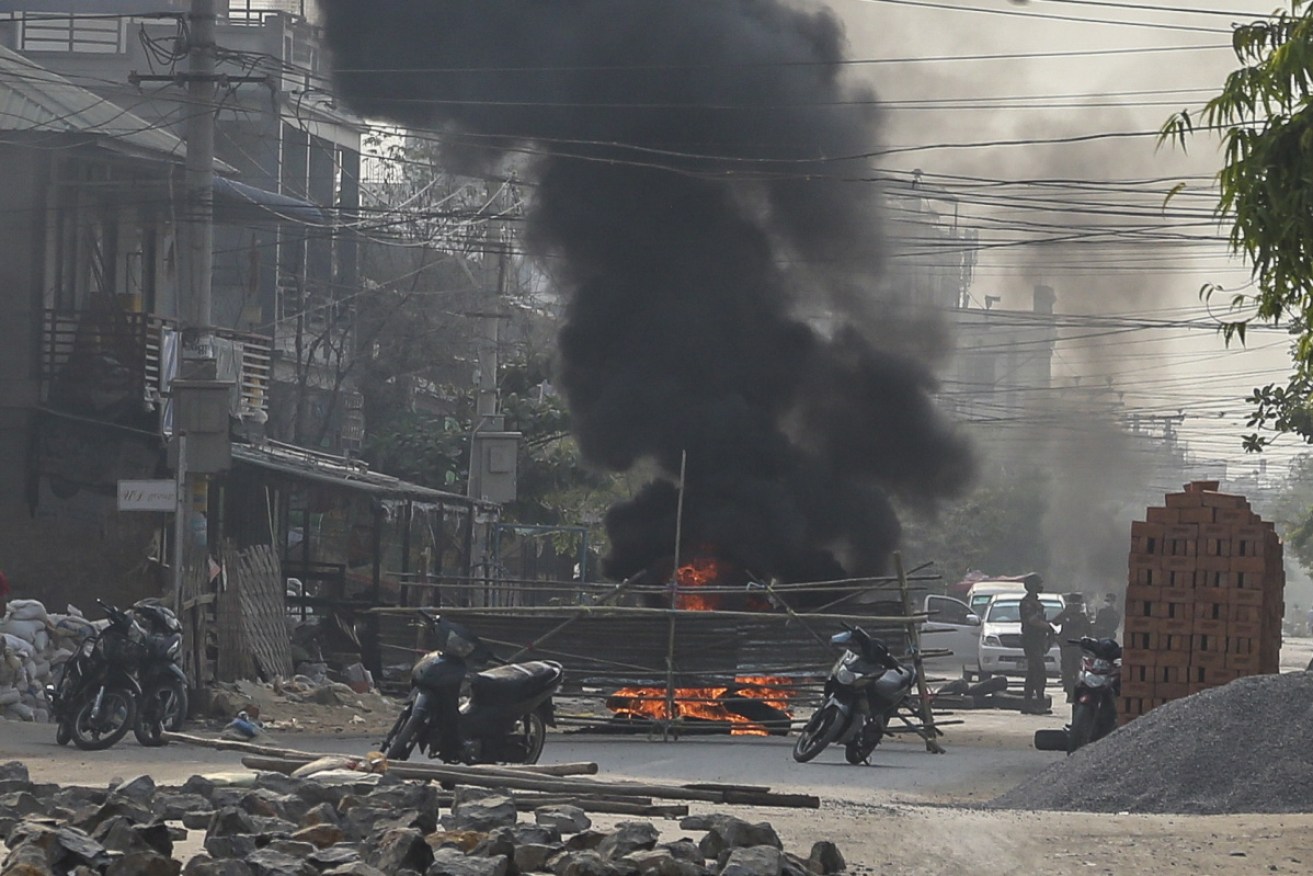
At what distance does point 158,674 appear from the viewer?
15.3 meters

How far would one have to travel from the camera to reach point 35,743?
49.8ft

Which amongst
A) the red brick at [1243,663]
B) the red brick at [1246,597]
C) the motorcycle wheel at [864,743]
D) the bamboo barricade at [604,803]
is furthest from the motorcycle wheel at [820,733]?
the bamboo barricade at [604,803]

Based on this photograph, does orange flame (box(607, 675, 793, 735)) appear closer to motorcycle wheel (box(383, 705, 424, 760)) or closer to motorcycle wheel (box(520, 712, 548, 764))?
motorcycle wheel (box(520, 712, 548, 764))

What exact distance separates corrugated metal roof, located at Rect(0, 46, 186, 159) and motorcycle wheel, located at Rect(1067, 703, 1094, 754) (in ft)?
48.8

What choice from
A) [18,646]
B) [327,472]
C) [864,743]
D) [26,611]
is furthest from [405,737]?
[327,472]

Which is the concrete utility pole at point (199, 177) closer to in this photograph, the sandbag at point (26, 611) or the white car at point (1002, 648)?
the sandbag at point (26, 611)

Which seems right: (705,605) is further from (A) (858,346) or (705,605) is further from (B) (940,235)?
(B) (940,235)

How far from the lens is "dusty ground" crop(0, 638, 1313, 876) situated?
346 inches

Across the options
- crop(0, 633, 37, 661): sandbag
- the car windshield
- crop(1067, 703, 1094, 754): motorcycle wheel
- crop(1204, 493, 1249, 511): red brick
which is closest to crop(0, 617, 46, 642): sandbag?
crop(0, 633, 37, 661): sandbag

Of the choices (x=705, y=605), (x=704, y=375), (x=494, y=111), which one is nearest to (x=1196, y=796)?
(x=705, y=605)

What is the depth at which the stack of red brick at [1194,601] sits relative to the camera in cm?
1520

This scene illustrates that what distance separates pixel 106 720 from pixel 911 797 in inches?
240

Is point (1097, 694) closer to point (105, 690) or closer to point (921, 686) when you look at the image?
point (921, 686)

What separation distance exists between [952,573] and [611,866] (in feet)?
172
